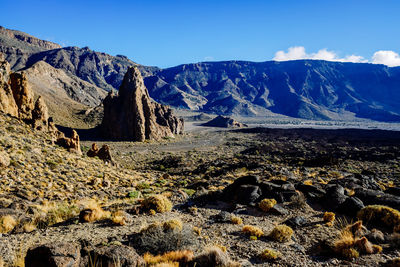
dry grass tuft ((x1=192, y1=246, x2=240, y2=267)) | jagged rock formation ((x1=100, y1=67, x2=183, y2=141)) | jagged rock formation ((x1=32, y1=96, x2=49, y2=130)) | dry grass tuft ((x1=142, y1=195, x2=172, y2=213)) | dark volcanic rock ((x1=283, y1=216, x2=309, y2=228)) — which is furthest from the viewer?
jagged rock formation ((x1=100, y1=67, x2=183, y2=141))

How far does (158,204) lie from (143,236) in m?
3.78

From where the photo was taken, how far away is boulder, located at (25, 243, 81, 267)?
4875 mm

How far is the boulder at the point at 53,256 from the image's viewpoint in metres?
4.88

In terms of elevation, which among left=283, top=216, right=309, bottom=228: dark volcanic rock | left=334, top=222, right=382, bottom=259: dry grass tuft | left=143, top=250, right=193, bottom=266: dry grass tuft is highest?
left=143, top=250, right=193, bottom=266: dry grass tuft

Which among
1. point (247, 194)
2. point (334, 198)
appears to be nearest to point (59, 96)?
point (247, 194)

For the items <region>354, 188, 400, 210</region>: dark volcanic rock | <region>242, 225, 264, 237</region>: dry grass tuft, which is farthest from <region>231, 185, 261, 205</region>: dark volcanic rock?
<region>354, 188, 400, 210</region>: dark volcanic rock

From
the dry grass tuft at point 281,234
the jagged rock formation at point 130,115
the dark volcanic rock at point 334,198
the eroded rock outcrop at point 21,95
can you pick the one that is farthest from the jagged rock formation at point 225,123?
the dry grass tuft at point 281,234

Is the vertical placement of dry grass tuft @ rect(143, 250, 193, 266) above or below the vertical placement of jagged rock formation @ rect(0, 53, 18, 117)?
below

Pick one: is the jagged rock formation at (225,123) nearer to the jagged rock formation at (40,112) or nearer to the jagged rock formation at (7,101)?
the jagged rock formation at (40,112)

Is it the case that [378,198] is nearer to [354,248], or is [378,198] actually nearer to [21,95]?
[354,248]

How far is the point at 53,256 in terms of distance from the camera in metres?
4.89

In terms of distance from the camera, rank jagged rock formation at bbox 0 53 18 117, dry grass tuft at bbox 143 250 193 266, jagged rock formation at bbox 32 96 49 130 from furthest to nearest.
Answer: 1. jagged rock formation at bbox 32 96 49 130
2. jagged rock formation at bbox 0 53 18 117
3. dry grass tuft at bbox 143 250 193 266

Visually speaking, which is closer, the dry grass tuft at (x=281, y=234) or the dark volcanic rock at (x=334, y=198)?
the dry grass tuft at (x=281, y=234)

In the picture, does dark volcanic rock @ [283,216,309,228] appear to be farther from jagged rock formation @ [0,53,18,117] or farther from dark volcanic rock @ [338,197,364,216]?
jagged rock formation @ [0,53,18,117]
